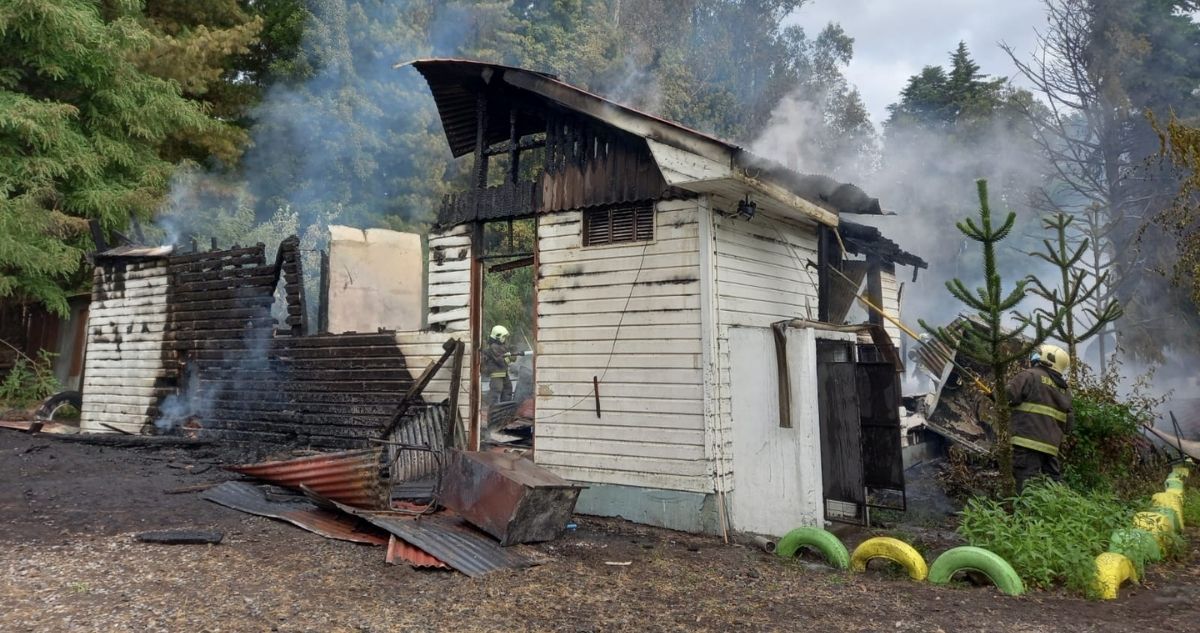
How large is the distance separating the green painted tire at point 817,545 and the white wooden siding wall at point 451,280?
455cm

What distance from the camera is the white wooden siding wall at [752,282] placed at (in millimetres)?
7715

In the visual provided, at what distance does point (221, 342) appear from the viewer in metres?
11.2

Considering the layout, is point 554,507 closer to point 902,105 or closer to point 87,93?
point 87,93

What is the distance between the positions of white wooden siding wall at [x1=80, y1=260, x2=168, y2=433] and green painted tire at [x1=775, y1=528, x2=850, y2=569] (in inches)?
398

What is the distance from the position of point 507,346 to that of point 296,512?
10.0 metres

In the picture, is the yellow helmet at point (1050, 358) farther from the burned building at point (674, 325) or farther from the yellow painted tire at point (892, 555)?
the yellow painted tire at point (892, 555)

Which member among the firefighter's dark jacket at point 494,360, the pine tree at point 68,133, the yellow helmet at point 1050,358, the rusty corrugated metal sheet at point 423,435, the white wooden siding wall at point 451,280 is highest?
the pine tree at point 68,133

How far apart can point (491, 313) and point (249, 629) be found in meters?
19.7

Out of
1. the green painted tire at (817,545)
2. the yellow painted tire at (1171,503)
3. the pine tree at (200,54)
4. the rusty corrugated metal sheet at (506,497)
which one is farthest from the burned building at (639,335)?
the pine tree at (200,54)

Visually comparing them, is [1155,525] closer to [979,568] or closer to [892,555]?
[979,568]

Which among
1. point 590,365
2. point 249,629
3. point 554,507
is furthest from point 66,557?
point 590,365

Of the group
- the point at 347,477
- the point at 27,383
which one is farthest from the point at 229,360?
the point at 27,383

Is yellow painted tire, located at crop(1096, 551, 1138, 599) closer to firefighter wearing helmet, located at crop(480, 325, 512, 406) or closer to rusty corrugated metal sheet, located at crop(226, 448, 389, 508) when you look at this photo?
rusty corrugated metal sheet, located at crop(226, 448, 389, 508)

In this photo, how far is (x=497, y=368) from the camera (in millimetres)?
14891
